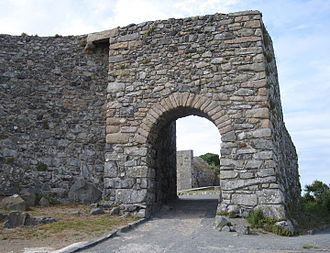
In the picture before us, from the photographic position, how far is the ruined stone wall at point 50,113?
30.2 feet

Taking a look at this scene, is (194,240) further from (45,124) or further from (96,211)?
(45,124)

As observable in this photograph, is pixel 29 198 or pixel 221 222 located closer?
pixel 221 222

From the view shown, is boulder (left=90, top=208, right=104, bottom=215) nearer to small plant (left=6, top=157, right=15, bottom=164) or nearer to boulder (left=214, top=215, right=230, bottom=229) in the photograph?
boulder (left=214, top=215, right=230, bottom=229)

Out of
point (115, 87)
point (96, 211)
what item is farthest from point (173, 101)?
point (96, 211)

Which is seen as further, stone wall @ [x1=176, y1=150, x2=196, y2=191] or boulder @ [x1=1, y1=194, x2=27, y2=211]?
stone wall @ [x1=176, y1=150, x2=196, y2=191]

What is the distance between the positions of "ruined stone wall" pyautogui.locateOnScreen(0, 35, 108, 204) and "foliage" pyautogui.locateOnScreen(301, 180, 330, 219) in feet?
21.7

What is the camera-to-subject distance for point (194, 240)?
5523mm

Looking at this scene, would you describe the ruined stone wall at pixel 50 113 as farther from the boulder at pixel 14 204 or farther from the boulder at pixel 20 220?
the boulder at pixel 20 220

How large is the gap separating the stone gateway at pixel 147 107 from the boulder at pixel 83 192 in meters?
0.23

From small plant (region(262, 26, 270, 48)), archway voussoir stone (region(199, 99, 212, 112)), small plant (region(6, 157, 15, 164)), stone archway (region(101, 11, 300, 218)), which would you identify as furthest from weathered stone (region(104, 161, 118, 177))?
small plant (region(262, 26, 270, 48))

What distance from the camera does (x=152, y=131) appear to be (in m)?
8.15

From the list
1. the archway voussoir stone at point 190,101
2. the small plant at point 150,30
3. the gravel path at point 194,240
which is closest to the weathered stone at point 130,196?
the gravel path at point 194,240

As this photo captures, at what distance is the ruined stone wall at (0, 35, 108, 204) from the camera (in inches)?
363

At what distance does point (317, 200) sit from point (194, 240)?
7.26 metres
